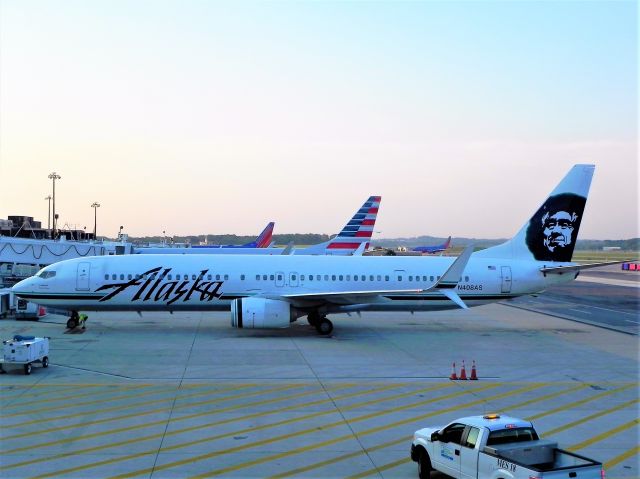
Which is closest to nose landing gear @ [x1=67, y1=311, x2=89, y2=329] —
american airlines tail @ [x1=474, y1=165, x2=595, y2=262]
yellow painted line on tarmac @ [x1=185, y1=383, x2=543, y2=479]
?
yellow painted line on tarmac @ [x1=185, y1=383, x2=543, y2=479]

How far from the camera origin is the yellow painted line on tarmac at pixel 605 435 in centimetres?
1461

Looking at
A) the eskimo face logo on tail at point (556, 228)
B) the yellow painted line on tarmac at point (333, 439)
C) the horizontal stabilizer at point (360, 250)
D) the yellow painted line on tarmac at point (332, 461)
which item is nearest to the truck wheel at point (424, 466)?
the yellow painted line on tarmac at point (332, 461)

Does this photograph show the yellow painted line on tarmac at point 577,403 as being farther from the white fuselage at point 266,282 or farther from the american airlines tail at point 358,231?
the american airlines tail at point 358,231

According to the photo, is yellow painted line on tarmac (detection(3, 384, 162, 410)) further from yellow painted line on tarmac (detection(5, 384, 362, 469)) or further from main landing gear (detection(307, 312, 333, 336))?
main landing gear (detection(307, 312, 333, 336))

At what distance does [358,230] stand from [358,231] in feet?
0.34

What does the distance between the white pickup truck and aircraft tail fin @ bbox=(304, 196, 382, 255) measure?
2094 inches

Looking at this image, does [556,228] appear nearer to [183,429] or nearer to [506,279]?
[506,279]

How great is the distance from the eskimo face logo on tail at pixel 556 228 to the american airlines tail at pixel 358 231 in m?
31.7

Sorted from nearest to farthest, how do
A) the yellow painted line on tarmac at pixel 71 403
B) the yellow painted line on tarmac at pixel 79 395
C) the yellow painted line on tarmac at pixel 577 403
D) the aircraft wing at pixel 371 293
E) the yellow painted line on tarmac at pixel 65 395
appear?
the yellow painted line on tarmac at pixel 71 403 < the yellow painted line on tarmac at pixel 577 403 < the yellow painted line on tarmac at pixel 65 395 < the yellow painted line on tarmac at pixel 79 395 < the aircraft wing at pixel 371 293

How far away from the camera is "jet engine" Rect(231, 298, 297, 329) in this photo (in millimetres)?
29938

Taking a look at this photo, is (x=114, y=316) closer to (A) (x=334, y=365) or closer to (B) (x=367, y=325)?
(B) (x=367, y=325)

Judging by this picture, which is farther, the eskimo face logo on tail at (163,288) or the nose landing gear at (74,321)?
the nose landing gear at (74,321)

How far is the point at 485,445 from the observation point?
11609 mm

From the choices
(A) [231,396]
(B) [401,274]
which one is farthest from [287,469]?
(B) [401,274]
